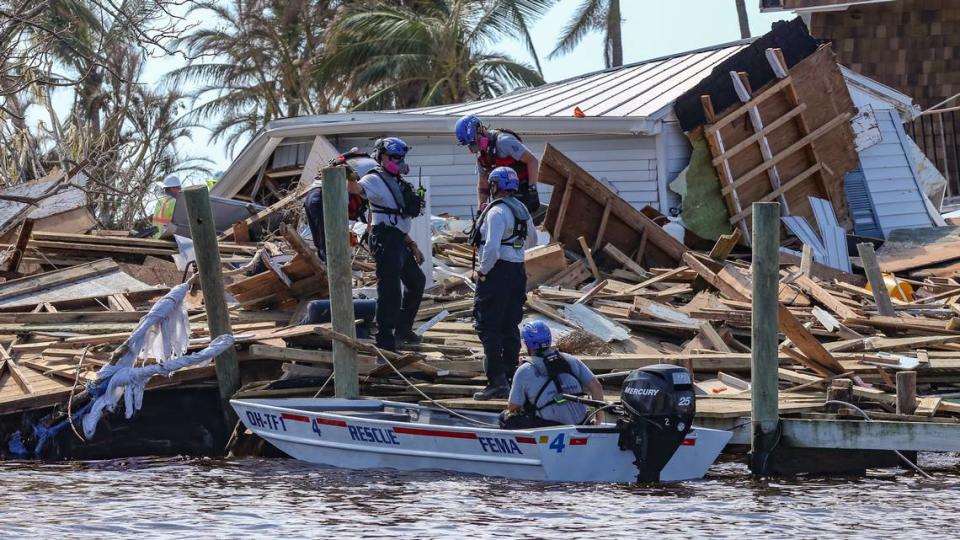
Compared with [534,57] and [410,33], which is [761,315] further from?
[534,57]

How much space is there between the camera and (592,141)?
72.7 feet

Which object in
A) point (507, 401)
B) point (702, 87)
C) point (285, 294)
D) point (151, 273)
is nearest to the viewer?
point (507, 401)

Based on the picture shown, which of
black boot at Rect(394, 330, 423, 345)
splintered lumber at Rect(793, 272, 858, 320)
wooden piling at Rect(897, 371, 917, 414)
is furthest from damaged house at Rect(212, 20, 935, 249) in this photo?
wooden piling at Rect(897, 371, 917, 414)

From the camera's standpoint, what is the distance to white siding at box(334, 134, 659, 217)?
21.7 meters

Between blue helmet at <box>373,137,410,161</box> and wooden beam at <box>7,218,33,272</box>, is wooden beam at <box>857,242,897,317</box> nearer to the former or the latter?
blue helmet at <box>373,137,410,161</box>

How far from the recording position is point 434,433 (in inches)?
486

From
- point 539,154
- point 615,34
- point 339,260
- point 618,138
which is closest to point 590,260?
point 618,138

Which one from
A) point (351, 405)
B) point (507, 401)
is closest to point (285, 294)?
point (351, 405)

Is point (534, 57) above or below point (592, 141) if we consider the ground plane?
above

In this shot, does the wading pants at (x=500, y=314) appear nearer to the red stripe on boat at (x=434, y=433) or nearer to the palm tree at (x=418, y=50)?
the red stripe on boat at (x=434, y=433)

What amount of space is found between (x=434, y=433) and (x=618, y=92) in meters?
12.8

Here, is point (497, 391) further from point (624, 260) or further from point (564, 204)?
point (564, 204)

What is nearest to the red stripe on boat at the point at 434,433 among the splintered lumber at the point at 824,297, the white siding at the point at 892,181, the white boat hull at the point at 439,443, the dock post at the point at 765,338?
the white boat hull at the point at 439,443

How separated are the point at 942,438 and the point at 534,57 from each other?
29515 millimetres
